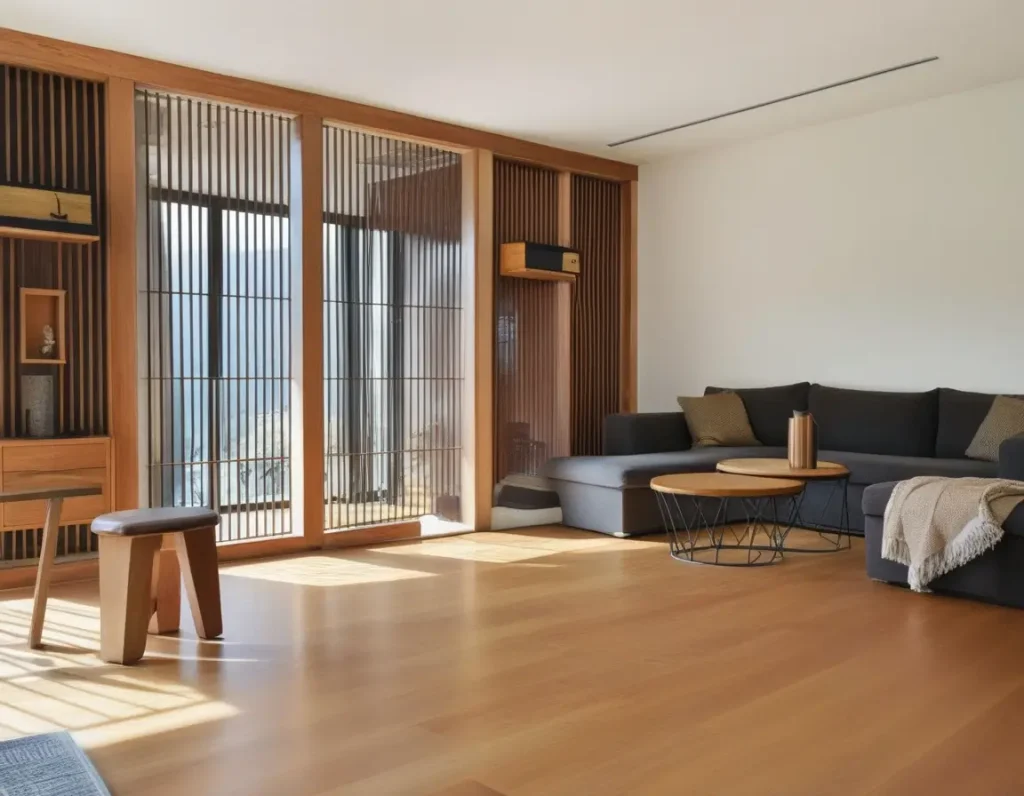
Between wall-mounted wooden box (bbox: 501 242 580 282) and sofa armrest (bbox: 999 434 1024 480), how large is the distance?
3.14 metres

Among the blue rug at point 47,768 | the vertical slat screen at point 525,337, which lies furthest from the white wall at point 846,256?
A: the blue rug at point 47,768

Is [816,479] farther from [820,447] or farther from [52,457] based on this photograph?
[52,457]

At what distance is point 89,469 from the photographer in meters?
4.72

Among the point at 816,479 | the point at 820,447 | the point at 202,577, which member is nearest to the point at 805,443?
the point at 816,479

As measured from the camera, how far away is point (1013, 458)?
4496mm

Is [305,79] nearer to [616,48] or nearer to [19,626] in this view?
[616,48]

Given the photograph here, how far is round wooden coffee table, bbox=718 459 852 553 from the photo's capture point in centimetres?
496

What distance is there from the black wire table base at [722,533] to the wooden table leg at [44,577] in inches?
122

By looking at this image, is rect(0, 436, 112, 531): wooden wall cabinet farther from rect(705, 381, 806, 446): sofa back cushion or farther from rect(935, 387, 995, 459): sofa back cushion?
rect(935, 387, 995, 459): sofa back cushion

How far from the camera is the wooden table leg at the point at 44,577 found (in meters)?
3.55

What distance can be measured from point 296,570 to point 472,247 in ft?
8.25

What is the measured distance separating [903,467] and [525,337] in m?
2.70

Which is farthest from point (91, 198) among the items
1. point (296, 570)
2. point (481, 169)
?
point (481, 169)

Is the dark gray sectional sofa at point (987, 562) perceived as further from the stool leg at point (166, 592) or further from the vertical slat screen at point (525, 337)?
the stool leg at point (166, 592)
